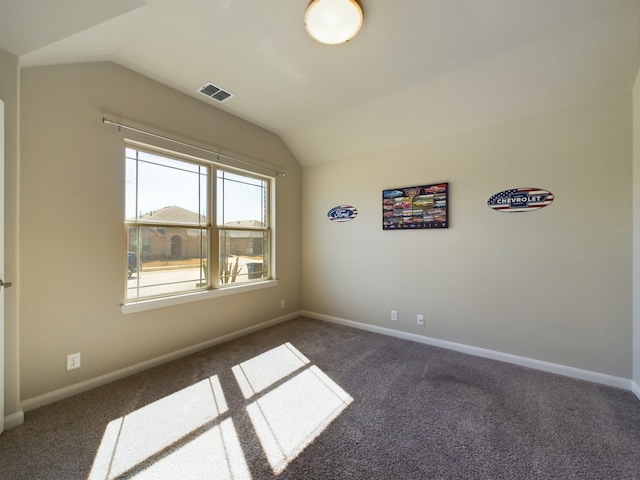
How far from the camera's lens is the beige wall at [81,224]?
1.96 metres

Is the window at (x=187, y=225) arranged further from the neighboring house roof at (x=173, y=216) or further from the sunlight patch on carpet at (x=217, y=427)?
the sunlight patch on carpet at (x=217, y=427)

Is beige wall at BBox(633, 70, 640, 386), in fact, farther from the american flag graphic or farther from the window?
the window

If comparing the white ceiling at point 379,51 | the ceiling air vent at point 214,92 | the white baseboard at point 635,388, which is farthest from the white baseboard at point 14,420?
the white baseboard at point 635,388

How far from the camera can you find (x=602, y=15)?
5.97ft

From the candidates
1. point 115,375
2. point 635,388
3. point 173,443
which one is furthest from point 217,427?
point 635,388

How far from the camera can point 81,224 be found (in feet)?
7.13

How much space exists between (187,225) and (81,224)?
2.97ft

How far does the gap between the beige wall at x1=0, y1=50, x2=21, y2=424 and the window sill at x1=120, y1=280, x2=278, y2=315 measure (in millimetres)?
697

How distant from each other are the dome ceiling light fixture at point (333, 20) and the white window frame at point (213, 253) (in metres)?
1.84

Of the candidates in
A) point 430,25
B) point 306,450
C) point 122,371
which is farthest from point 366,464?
point 430,25

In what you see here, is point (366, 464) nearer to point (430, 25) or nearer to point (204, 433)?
point (204, 433)

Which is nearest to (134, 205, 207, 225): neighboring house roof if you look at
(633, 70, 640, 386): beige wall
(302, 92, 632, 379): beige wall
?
(302, 92, 632, 379): beige wall

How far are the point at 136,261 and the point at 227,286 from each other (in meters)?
1.06

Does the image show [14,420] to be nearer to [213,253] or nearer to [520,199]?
[213,253]
